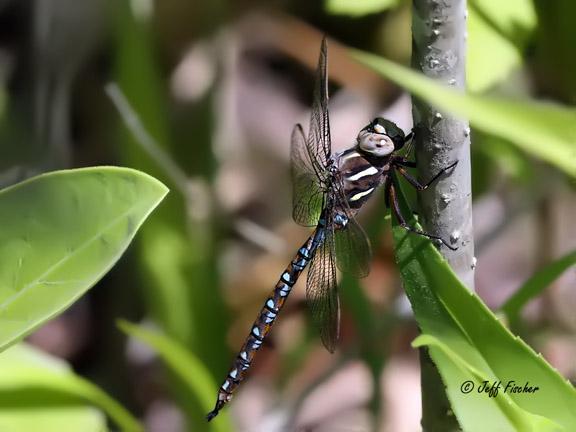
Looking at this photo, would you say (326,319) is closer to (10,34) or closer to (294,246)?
(294,246)

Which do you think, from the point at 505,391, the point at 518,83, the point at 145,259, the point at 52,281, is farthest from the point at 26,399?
the point at 518,83

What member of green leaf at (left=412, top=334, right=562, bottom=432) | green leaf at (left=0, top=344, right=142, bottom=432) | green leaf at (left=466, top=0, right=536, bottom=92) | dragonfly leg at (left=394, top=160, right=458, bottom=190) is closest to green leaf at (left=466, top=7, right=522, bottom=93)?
green leaf at (left=466, top=0, right=536, bottom=92)

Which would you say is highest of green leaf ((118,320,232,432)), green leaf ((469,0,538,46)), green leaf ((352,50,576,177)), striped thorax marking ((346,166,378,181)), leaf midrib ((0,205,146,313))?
green leaf ((469,0,538,46))

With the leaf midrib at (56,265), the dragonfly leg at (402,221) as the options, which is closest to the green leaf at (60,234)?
the leaf midrib at (56,265)

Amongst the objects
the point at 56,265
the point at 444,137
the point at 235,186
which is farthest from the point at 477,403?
the point at 235,186

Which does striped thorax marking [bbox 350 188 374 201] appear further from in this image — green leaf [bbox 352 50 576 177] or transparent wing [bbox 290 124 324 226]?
green leaf [bbox 352 50 576 177]

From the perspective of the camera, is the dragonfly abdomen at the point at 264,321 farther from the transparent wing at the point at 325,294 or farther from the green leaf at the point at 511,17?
the green leaf at the point at 511,17
